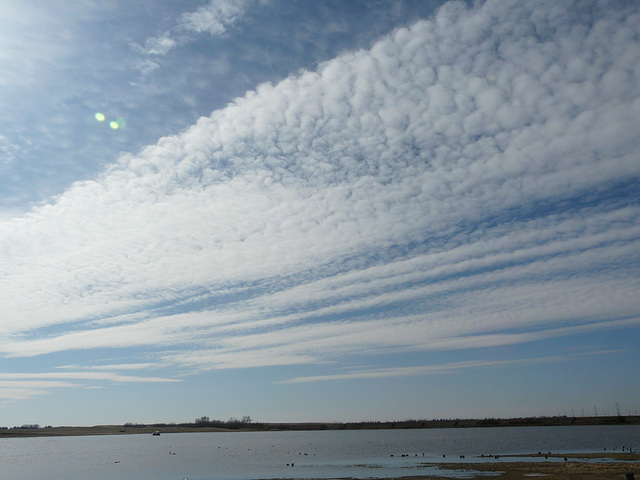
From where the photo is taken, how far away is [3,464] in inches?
4031

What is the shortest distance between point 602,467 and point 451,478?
19.0 metres

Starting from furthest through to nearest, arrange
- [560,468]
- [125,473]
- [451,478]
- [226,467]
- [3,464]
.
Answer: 1. [3,464]
2. [226,467]
3. [125,473]
4. [560,468]
5. [451,478]

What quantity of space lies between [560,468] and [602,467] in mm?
4811

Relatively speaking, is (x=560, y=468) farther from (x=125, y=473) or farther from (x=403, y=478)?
(x=125, y=473)

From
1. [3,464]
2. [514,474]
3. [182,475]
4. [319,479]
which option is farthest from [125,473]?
[514,474]

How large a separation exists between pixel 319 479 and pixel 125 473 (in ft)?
117

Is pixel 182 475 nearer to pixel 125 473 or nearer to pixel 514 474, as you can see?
pixel 125 473

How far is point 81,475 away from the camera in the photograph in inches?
3054

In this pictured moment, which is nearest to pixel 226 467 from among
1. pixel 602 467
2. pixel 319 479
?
pixel 319 479

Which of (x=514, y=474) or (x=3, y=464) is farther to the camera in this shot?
(x=3, y=464)

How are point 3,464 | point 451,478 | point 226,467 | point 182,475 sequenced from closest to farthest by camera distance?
1. point 451,478
2. point 182,475
3. point 226,467
4. point 3,464

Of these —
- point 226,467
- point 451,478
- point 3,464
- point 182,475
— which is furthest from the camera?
point 3,464

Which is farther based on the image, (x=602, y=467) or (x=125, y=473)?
(x=125, y=473)

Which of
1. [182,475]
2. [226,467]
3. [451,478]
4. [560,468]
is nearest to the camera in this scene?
[451,478]
